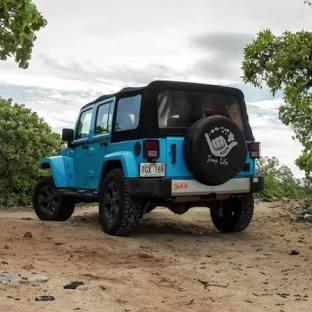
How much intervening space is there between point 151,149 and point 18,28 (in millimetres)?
3114

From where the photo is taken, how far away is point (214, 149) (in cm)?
830

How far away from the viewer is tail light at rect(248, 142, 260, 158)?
9.12 m

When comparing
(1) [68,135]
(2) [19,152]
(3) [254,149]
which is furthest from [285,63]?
(2) [19,152]

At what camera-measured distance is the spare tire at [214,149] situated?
816 cm

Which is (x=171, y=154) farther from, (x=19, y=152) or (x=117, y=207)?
(x=19, y=152)

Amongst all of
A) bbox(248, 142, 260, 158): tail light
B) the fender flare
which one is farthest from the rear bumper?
the fender flare

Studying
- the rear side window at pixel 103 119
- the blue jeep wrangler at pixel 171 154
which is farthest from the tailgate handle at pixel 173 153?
the rear side window at pixel 103 119

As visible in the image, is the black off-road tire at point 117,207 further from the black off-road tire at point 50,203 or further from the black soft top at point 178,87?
the black off-road tire at point 50,203

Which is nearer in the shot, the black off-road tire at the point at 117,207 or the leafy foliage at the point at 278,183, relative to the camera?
the black off-road tire at the point at 117,207

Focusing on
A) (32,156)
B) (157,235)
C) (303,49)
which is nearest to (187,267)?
(157,235)

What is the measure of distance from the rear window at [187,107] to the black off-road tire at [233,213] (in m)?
1.45

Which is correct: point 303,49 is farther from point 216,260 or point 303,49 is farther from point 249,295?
point 249,295

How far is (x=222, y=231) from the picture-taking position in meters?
9.89

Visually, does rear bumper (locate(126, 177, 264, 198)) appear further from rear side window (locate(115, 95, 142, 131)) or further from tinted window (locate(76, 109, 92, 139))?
tinted window (locate(76, 109, 92, 139))
